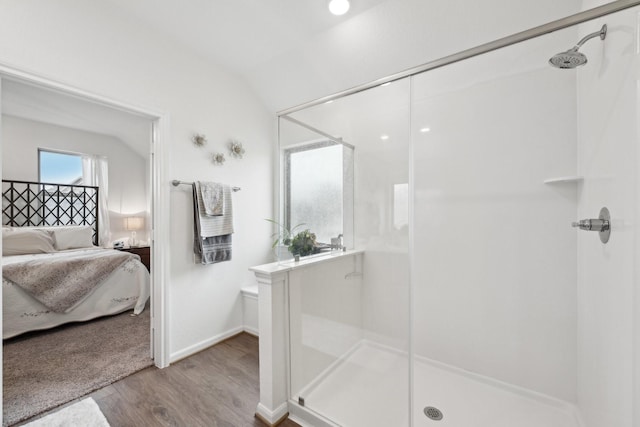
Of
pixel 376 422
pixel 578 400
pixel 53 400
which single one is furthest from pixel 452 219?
pixel 53 400

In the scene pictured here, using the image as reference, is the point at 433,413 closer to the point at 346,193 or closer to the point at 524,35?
the point at 346,193

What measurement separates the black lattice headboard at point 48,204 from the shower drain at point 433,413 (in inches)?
209

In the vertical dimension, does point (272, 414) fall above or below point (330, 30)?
below

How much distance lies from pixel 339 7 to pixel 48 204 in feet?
16.5

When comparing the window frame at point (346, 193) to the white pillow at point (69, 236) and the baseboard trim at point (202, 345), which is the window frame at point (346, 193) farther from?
the white pillow at point (69, 236)

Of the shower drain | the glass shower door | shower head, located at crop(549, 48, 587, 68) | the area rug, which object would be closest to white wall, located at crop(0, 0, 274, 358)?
the area rug

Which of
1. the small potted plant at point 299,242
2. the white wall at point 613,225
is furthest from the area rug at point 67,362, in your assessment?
the white wall at point 613,225

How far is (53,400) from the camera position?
67.0 inches

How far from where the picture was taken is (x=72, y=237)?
3889 millimetres

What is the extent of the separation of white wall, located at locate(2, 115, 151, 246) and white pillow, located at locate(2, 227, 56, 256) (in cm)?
98

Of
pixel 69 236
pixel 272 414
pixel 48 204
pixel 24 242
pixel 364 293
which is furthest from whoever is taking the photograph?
pixel 48 204

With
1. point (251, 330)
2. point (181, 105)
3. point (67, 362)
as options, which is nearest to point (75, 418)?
point (67, 362)

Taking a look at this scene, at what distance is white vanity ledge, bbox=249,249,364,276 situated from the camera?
61.4 inches

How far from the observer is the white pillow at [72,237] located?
376 centimetres
